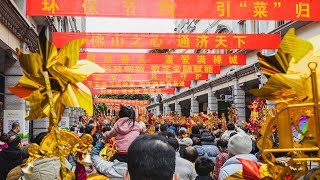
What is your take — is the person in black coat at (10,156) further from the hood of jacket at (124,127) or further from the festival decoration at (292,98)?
the festival decoration at (292,98)

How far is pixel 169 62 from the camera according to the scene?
17469 mm

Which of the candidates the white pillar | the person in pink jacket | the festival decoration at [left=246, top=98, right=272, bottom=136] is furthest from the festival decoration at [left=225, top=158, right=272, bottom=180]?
the white pillar

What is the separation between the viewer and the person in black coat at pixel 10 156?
606 centimetres

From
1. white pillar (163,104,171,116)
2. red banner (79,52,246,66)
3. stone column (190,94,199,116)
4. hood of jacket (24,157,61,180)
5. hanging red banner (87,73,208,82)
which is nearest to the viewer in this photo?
hood of jacket (24,157,61,180)

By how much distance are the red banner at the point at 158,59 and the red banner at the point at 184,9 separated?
6306 millimetres

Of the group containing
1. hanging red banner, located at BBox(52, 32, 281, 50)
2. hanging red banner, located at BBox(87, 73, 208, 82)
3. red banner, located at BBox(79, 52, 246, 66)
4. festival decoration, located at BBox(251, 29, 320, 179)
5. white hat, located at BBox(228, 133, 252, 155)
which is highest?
hanging red banner, located at BBox(52, 32, 281, 50)

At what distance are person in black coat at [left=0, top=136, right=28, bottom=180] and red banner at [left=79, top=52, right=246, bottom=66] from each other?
10.4m

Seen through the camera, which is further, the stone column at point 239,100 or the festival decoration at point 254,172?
the stone column at point 239,100

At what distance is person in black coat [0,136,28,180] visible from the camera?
19.9ft

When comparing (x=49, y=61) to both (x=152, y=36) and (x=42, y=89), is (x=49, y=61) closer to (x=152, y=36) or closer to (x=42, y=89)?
(x=42, y=89)

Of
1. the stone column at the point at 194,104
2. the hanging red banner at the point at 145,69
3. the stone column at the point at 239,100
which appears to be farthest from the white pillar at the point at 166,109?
the hanging red banner at the point at 145,69

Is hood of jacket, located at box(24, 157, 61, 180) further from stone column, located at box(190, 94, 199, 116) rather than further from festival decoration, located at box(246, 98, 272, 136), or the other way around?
stone column, located at box(190, 94, 199, 116)

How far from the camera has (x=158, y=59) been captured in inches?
680

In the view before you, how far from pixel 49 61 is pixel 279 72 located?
52.6 inches
